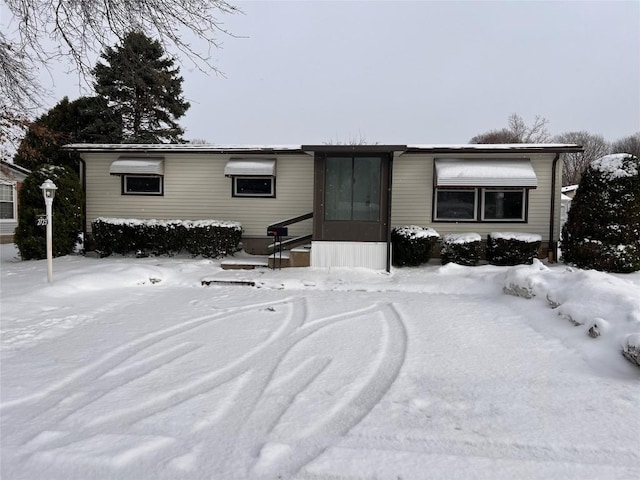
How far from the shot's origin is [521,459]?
2.30 m

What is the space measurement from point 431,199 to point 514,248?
251cm

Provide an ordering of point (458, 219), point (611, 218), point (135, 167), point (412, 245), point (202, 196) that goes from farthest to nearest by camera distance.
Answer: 1. point (202, 196)
2. point (135, 167)
3. point (458, 219)
4. point (412, 245)
5. point (611, 218)

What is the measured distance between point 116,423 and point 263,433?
41.1 inches

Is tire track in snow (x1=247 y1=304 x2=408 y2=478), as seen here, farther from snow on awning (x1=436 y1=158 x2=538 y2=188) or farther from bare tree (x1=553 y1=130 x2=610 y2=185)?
bare tree (x1=553 y1=130 x2=610 y2=185)

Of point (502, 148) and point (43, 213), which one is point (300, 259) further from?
point (43, 213)

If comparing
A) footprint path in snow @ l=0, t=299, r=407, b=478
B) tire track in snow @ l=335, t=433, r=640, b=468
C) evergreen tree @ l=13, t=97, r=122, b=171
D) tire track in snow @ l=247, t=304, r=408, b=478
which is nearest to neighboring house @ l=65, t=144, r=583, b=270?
footprint path in snow @ l=0, t=299, r=407, b=478

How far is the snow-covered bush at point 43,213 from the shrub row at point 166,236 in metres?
0.71

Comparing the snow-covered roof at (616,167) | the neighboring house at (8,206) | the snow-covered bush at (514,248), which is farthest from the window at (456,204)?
the neighboring house at (8,206)

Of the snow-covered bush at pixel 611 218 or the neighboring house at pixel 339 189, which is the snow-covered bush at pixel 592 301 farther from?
the neighboring house at pixel 339 189

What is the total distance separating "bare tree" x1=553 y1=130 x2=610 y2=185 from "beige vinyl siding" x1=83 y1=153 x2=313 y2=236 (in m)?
35.8

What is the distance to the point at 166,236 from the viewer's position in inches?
429

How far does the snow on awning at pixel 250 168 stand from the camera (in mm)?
10891

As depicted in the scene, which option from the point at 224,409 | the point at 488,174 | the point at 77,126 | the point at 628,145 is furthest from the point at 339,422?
the point at 628,145

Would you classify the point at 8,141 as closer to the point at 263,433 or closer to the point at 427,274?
the point at 263,433
